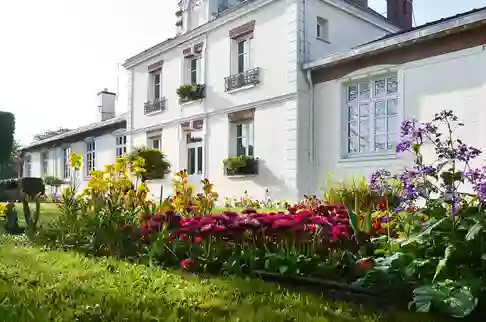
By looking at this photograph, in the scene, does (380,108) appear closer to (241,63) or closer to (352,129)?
(352,129)

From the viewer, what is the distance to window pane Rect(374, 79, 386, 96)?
11.2 meters

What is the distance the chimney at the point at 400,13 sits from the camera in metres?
16.1

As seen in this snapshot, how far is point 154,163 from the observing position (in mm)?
16219

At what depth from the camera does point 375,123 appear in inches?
443

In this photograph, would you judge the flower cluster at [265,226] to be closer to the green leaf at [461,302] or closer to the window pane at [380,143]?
the green leaf at [461,302]

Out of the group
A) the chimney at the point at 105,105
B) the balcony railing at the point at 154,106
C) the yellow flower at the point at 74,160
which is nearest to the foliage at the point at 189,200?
the yellow flower at the point at 74,160

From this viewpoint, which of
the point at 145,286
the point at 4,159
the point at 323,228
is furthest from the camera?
the point at 4,159

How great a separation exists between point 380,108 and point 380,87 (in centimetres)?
52

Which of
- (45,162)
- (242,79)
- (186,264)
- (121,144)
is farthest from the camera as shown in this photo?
(45,162)

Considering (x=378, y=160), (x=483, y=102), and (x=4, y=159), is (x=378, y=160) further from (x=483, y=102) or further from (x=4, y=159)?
(x=4, y=159)

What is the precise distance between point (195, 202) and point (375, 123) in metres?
6.05

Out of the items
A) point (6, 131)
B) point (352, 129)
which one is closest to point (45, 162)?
point (6, 131)

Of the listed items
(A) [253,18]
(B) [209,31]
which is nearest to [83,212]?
(A) [253,18]

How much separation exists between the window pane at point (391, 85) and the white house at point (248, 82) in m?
1.89
